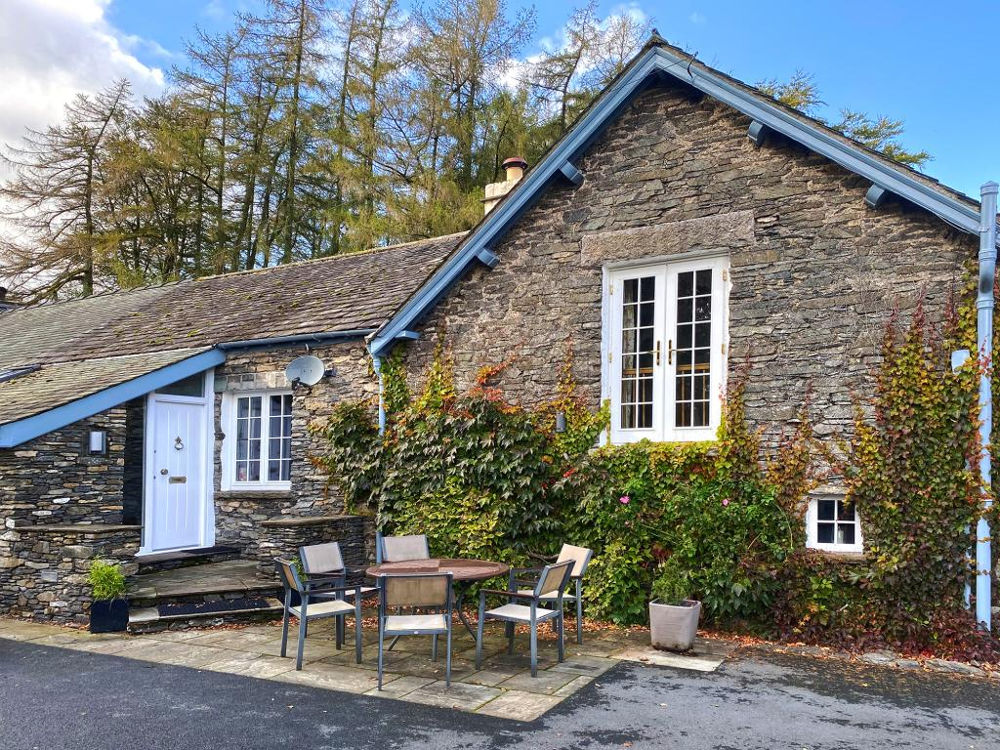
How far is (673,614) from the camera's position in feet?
24.1

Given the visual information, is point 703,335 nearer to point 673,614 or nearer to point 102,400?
point 673,614

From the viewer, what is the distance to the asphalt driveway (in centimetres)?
517

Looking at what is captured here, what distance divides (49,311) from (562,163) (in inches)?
559

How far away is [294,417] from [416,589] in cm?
571

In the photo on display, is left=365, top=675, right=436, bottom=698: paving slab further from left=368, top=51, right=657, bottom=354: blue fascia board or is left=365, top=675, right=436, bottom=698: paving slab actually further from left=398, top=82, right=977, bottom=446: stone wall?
left=368, top=51, right=657, bottom=354: blue fascia board

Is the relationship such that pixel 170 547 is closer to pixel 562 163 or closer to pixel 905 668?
pixel 562 163

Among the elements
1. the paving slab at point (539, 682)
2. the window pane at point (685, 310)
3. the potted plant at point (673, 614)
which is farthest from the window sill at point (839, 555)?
the paving slab at point (539, 682)

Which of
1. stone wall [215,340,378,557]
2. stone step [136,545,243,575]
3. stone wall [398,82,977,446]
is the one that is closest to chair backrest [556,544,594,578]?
stone wall [398,82,977,446]

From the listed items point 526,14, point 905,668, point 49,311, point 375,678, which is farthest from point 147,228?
point 905,668

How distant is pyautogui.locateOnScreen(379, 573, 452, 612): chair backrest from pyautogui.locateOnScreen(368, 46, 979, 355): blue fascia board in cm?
461

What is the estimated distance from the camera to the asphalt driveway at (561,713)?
5172 mm

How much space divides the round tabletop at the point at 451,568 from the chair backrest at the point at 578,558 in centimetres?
62

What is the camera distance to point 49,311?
1820 cm

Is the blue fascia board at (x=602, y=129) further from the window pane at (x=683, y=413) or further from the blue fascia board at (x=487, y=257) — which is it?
the window pane at (x=683, y=413)
